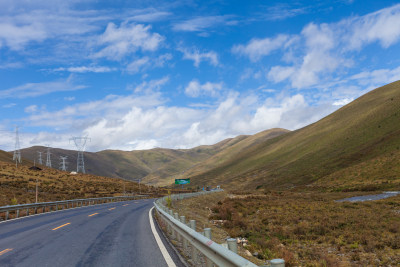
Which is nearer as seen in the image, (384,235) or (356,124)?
(384,235)

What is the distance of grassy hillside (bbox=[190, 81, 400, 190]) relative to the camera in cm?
6366

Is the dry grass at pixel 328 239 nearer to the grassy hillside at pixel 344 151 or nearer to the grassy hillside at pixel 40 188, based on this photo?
the grassy hillside at pixel 40 188

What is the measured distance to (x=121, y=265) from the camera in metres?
6.91

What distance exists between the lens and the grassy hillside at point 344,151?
63.7 m

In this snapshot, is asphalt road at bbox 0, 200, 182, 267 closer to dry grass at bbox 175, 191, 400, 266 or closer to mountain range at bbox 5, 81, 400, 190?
dry grass at bbox 175, 191, 400, 266

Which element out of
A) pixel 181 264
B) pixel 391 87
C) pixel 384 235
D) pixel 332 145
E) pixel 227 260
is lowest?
pixel 384 235

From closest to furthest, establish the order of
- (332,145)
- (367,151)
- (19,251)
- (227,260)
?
(227,260), (19,251), (367,151), (332,145)

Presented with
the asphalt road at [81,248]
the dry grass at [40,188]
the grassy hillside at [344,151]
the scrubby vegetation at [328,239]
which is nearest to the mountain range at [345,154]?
the grassy hillside at [344,151]

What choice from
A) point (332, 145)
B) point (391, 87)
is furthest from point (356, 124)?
point (391, 87)

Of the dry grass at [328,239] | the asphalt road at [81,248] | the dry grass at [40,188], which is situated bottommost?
the dry grass at [328,239]

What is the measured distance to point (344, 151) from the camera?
86.6 metres

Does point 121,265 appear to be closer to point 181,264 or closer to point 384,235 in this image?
point 181,264

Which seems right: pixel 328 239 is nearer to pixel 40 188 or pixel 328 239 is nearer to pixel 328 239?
pixel 328 239

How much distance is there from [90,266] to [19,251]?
2.98 m
